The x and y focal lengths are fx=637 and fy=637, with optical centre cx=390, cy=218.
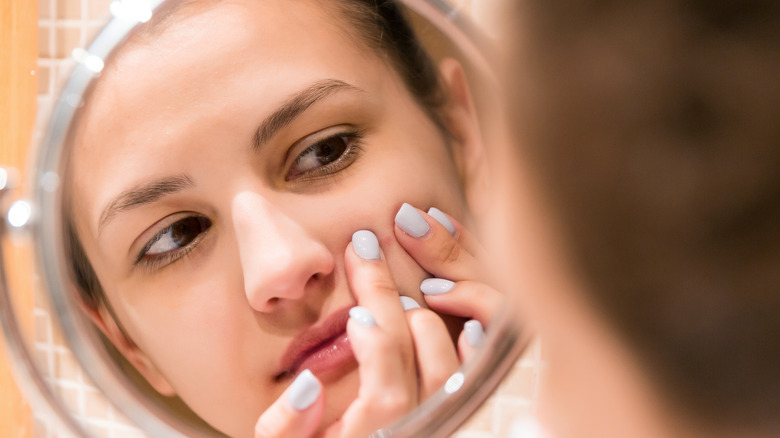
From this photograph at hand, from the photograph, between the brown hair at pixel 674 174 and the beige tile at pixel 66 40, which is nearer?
the brown hair at pixel 674 174

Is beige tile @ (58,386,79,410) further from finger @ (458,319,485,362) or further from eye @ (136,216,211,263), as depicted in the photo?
finger @ (458,319,485,362)

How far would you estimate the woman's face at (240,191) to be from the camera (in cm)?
41

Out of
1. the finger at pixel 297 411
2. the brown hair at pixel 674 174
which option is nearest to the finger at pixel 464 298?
the finger at pixel 297 411

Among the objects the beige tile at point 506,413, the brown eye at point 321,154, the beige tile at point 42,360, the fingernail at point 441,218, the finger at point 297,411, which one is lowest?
the beige tile at point 506,413

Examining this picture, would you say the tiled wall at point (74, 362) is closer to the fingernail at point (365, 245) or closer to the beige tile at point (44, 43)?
the beige tile at point (44, 43)

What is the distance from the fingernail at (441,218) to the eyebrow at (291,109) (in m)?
0.11

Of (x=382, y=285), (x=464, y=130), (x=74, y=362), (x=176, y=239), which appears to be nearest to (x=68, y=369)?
(x=74, y=362)

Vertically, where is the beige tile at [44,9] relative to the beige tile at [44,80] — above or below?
above

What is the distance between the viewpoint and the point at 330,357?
0.43 meters

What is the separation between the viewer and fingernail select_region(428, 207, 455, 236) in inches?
18.6

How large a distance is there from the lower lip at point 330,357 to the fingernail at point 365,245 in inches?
2.2

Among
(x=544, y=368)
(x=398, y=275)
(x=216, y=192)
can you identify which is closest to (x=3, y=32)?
(x=216, y=192)

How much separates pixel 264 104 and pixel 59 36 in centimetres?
16

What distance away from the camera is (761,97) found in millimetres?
211
